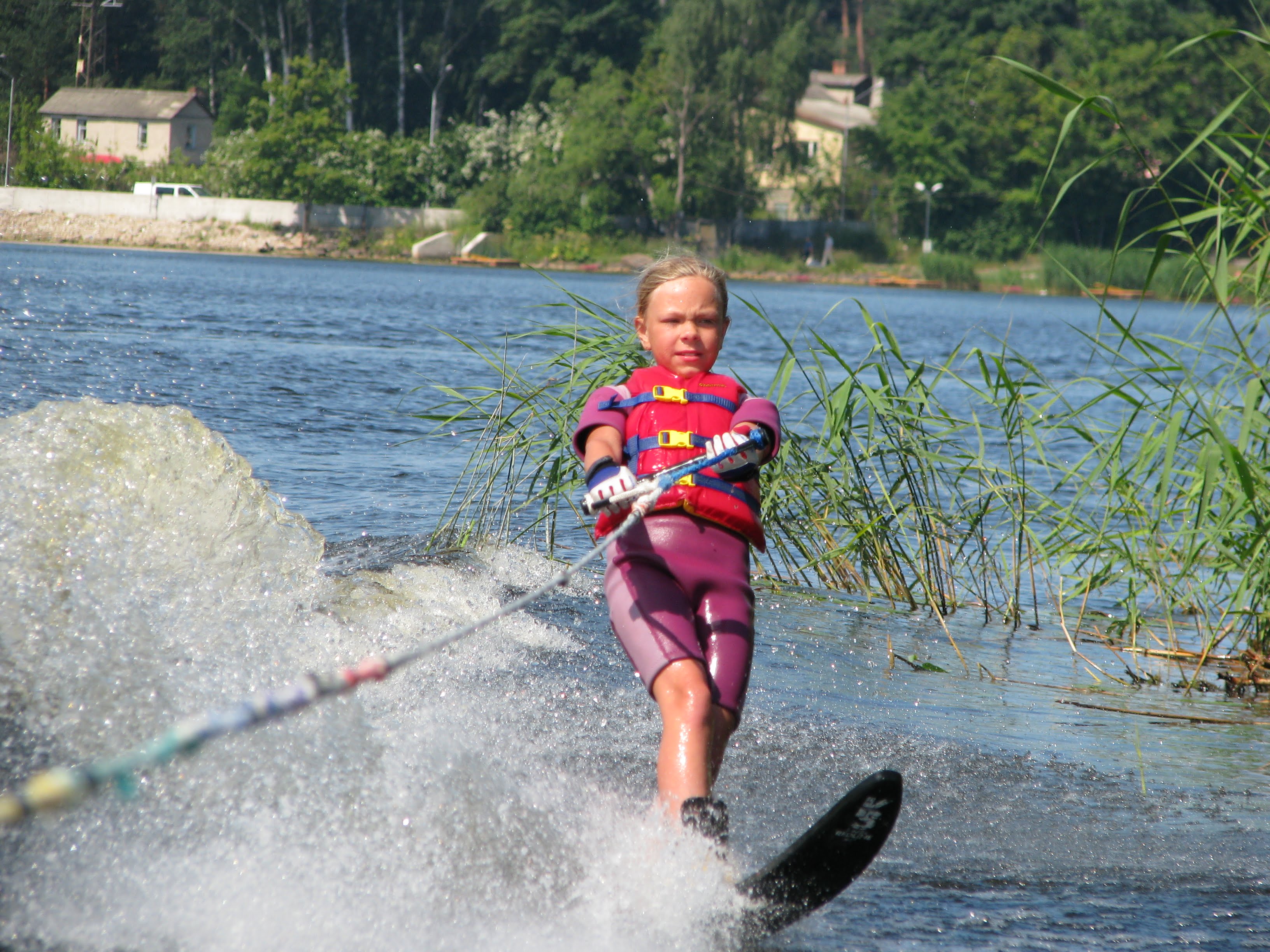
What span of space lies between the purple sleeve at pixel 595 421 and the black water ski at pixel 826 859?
1.03 m

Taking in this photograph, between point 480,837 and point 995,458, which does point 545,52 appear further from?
point 480,837

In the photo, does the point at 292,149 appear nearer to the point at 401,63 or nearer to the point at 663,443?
the point at 401,63

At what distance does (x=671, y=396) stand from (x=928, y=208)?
188ft

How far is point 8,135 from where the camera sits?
2889 centimetres

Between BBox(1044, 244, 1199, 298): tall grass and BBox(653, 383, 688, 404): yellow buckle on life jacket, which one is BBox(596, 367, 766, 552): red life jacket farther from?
BBox(1044, 244, 1199, 298): tall grass

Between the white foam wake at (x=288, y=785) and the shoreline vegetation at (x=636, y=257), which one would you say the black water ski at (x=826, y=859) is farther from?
the shoreline vegetation at (x=636, y=257)

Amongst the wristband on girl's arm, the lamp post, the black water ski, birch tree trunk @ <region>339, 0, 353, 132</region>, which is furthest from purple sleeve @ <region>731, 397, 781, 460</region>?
birch tree trunk @ <region>339, 0, 353, 132</region>

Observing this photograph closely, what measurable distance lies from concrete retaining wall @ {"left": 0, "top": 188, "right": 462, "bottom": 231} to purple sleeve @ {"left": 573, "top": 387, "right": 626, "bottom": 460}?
32640 mm

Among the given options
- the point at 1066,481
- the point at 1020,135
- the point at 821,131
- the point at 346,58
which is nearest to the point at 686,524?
the point at 1066,481

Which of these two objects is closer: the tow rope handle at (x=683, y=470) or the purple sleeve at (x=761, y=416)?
the tow rope handle at (x=683, y=470)

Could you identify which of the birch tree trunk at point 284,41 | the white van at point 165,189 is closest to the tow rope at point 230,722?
the white van at point 165,189

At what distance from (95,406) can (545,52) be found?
59.8 m

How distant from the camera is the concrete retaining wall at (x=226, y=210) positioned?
34.6 meters

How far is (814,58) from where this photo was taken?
3440 inches
